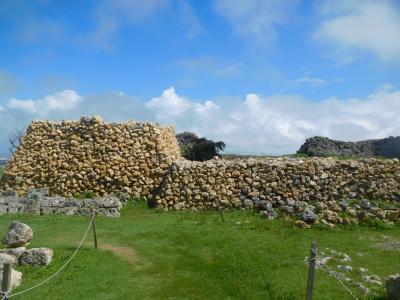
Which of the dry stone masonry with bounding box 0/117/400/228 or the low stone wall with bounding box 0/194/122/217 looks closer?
the dry stone masonry with bounding box 0/117/400/228

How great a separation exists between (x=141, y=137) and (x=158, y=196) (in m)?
4.32

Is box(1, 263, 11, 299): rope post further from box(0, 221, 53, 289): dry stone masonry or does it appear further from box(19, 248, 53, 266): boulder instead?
box(19, 248, 53, 266): boulder

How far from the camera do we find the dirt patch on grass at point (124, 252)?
1466 centimetres

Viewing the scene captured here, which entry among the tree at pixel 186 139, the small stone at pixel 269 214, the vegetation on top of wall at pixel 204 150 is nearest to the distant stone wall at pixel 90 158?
the vegetation on top of wall at pixel 204 150

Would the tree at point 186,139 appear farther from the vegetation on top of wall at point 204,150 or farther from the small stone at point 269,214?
the small stone at point 269,214

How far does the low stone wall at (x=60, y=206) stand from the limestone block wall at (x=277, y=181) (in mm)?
2556

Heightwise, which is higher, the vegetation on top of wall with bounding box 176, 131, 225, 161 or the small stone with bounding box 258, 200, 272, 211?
the vegetation on top of wall with bounding box 176, 131, 225, 161

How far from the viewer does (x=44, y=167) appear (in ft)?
86.2

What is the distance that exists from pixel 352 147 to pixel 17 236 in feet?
94.2

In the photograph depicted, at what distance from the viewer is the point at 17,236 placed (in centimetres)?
1505

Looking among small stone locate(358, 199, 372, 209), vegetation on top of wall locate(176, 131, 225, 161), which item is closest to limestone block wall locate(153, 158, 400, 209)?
small stone locate(358, 199, 372, 209)

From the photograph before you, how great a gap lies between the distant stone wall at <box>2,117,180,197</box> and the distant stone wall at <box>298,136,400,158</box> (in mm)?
13350

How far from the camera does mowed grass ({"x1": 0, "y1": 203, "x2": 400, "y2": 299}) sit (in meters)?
12.1

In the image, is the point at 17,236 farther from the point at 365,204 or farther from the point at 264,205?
the point at 365,204
